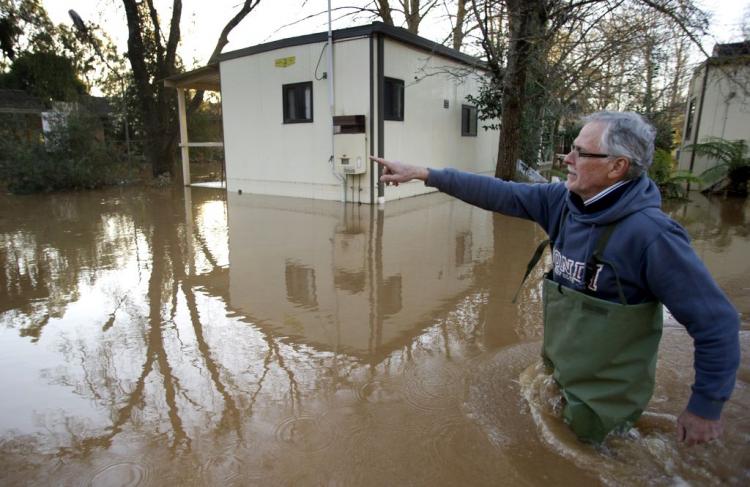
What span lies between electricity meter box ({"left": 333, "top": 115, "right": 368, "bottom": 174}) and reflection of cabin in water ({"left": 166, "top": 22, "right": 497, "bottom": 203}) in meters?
0.02

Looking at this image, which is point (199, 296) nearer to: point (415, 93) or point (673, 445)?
point (673, 445)

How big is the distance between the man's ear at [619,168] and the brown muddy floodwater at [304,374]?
49.0 inches

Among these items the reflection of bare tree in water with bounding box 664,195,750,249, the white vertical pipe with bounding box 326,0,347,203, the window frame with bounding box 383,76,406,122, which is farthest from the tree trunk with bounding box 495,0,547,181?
the white vertical pipe with bounding box 326,0,347,203

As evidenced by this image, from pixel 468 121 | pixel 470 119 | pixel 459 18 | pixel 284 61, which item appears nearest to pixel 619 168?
pixel 459 18

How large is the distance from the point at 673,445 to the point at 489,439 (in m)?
0.84

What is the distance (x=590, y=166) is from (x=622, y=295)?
50cm

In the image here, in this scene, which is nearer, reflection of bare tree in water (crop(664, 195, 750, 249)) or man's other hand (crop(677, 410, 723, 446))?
man's other hand (crop(677, 410, 723, 446))

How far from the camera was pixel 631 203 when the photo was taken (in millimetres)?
1856

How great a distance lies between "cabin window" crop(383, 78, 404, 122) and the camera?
391 inches

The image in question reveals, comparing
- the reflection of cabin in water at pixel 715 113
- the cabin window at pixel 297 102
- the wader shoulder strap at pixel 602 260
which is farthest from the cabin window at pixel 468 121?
the wader shoulder strap at pixel 602 260

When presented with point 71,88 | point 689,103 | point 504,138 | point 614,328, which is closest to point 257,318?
point 614,328

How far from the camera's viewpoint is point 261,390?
9.44ft

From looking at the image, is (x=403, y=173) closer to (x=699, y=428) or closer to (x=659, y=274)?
(x=659, y=274)

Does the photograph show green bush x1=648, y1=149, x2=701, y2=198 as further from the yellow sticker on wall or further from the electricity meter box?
the yellow sticker on wall
